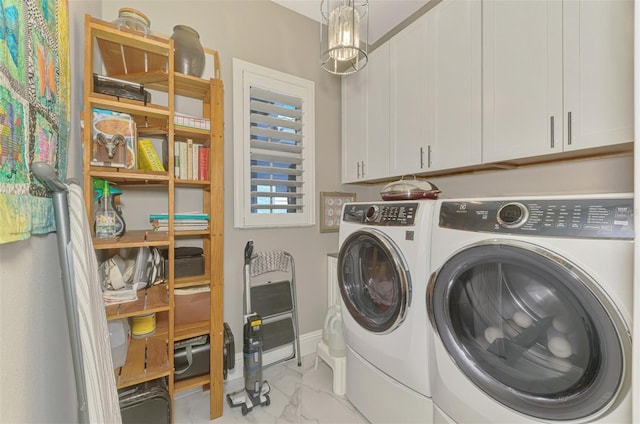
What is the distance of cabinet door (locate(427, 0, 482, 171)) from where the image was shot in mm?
1555

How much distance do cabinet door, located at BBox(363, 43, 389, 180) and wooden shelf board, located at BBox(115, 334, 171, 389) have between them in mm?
1859

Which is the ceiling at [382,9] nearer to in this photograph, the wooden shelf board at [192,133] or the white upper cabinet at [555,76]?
the white upper cabinet at [555,76]

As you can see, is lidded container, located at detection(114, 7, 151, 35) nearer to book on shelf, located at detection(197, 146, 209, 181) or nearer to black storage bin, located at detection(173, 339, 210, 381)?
book on shelf, located at detection(197, 146, 209, 181)

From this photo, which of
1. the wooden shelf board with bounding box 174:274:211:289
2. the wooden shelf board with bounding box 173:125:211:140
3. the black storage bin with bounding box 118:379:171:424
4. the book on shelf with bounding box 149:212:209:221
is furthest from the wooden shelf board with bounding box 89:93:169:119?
the black storage bin with bounding box 118:379:171:424

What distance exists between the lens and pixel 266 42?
2.15 metres

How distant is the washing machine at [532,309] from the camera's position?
0.72 meters

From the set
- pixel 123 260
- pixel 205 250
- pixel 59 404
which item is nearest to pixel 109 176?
pixel 123 260

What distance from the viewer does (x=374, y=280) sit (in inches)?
61.3

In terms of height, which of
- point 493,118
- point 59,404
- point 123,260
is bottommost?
point 59,404

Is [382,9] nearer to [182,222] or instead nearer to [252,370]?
[182,222]

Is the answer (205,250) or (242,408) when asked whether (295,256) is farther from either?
(242,408)

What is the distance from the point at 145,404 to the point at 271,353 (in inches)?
37.7

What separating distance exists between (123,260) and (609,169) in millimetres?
2588

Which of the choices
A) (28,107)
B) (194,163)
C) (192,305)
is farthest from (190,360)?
(28,107)
